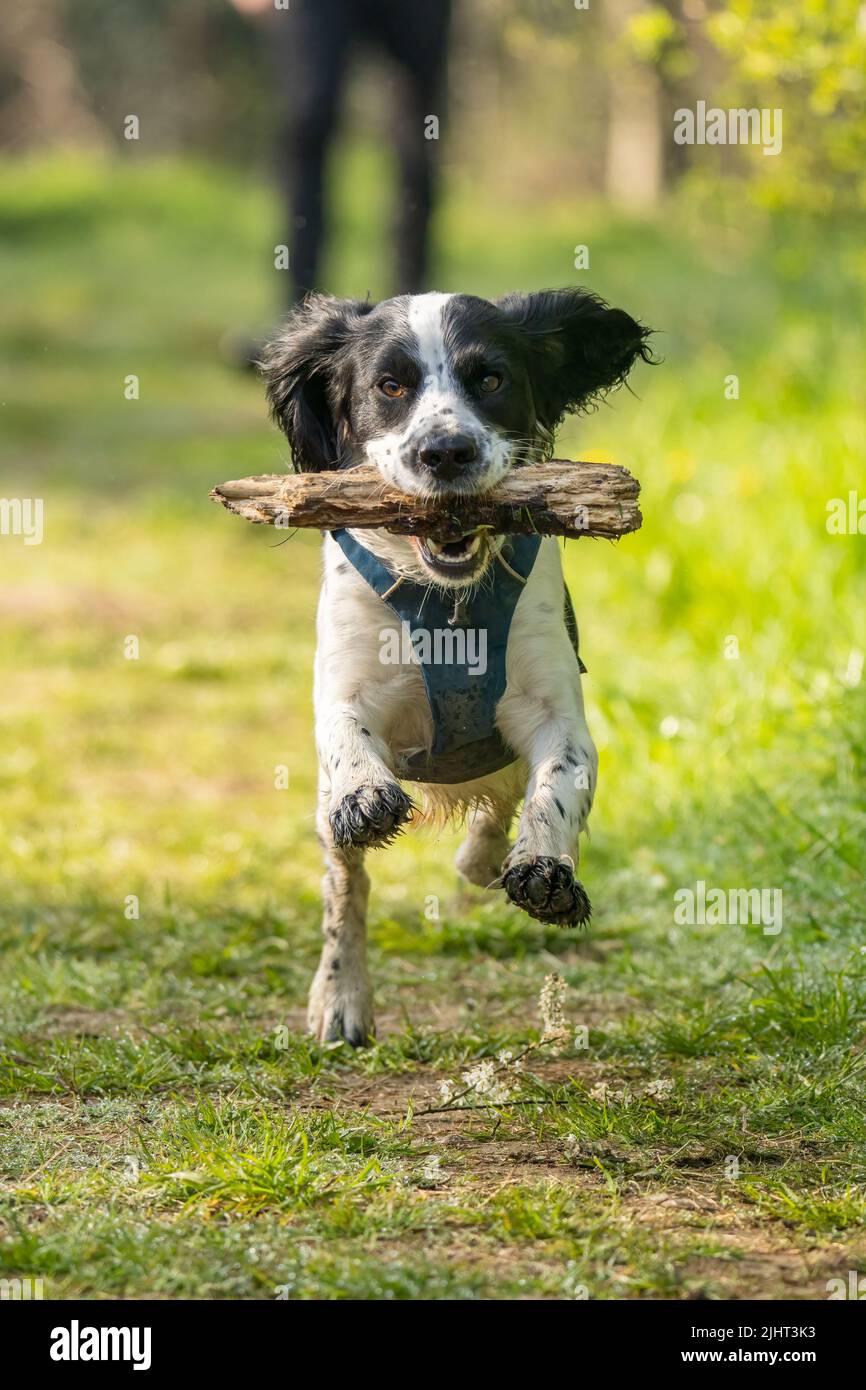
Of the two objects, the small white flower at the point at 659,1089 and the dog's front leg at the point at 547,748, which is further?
the small white flower at the point at 659,1089

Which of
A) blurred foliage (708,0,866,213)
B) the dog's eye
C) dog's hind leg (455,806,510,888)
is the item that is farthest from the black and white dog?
blurred foliage (708,0,866,213)

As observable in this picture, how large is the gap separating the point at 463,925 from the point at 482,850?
337mm

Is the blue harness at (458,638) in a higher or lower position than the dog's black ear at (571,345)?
lower

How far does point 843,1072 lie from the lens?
347 cm

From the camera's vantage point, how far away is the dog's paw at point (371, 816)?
3391 mm

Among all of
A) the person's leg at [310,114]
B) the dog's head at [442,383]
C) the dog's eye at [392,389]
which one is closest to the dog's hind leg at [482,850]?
the dog's head at [442,383]

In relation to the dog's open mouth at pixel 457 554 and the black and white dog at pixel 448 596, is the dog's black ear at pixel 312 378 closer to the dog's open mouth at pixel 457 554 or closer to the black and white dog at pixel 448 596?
the black and white dog at pixel 448 596

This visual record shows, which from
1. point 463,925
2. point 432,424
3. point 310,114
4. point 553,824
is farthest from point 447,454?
point 310,114

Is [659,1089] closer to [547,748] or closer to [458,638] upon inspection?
[547,748]

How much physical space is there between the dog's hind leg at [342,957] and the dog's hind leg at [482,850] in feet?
1.04

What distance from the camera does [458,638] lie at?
12.1 ft

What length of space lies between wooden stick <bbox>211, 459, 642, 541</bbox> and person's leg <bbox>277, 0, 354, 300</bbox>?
18.9 feet
